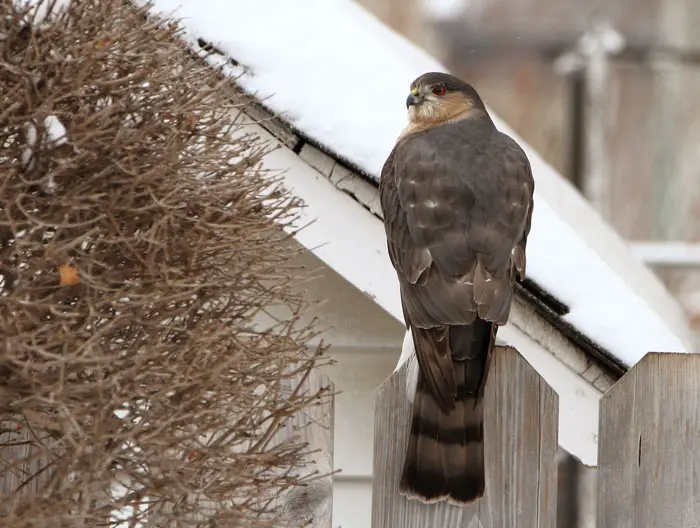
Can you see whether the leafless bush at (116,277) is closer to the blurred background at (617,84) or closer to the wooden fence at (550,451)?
the wooden fence at (550,451)

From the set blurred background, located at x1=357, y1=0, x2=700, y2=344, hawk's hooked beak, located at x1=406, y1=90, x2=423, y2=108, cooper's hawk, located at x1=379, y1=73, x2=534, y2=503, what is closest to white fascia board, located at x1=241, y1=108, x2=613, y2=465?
cooper's hawk, located at x1=379, y1=73, x2=534, y2=503

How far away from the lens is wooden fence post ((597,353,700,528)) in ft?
7.79

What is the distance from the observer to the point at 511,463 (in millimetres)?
2420

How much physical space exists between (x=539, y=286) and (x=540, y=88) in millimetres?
15329

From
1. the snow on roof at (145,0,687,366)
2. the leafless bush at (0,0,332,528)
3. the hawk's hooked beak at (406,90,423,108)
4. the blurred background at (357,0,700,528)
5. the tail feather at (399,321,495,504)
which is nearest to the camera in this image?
the leafless bush at (0,0,332,528)

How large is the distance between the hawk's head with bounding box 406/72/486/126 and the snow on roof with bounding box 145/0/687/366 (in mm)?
76

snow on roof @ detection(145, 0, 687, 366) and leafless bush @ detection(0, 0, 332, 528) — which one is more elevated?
snow on roof @ detection(145, 0, 687, 366)

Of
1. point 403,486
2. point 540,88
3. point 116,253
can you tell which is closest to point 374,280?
point 403,486

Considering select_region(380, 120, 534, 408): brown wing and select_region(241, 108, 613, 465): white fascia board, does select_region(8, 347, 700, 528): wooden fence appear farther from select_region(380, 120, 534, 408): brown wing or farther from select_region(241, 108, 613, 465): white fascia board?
select_region(241, 108, 613, 465): white fascia board

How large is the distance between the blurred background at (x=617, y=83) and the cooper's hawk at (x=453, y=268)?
10.4m

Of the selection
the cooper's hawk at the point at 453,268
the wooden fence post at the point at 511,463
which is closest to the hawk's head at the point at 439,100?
the cooper's hawk at the point at 453,268

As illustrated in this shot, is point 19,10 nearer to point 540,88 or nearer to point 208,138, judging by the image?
point 208,138

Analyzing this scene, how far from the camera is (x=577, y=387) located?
2959 mm

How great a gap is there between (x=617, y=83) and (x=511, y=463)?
15925 millimetres
